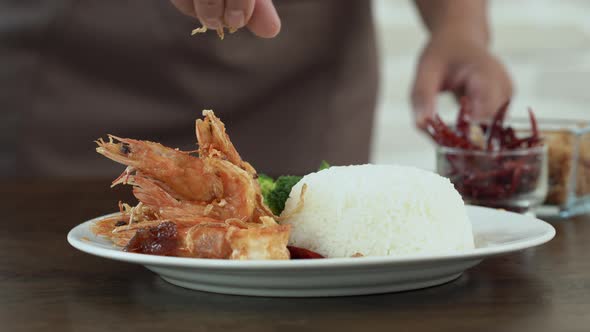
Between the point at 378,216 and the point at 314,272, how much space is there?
21 centimetres

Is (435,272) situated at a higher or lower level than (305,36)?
lower

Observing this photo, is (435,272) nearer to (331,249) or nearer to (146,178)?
(331,249)

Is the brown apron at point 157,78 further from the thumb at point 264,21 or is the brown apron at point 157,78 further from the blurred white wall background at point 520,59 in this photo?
the blurred white wall background at point 520,59

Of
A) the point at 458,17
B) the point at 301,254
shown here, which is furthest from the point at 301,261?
the point at 458,17

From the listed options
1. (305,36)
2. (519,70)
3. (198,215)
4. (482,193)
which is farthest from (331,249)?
(519,70)

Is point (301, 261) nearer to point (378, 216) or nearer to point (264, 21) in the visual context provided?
point (378, 216)

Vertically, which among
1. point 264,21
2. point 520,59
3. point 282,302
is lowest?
point 282,302

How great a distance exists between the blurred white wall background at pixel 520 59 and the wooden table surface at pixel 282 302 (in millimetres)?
2809

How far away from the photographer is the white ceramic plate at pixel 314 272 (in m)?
0.90

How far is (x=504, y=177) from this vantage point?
5.49ft

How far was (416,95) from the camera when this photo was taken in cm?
238

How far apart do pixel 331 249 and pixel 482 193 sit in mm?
628

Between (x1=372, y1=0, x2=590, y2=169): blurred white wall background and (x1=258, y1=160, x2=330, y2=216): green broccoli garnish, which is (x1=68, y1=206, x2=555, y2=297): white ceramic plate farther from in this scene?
(x1=372, y1=0, x2=590, y2=169): blurred white wall background

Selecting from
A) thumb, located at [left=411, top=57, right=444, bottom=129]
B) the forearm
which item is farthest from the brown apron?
thumb, located at [left=411, top=57, right=444, bottom=129]
